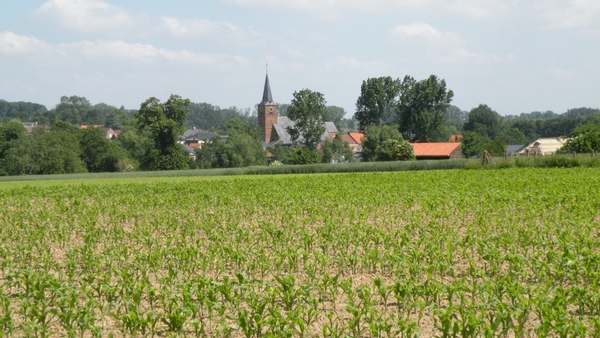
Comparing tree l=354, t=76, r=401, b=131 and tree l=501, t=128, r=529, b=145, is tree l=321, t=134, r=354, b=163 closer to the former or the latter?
tree l=354, t=76, r=401, b=131

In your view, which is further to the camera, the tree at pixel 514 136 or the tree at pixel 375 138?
the tree at pixel 514 136

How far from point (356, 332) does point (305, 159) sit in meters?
79.0

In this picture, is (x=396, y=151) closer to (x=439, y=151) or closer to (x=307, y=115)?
(x=439, y=151)

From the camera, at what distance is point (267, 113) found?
14962 centimetres

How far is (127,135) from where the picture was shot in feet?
373

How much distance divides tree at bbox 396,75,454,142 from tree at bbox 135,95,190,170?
36459 millimetres

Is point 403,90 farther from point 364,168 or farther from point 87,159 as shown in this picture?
point 87,159

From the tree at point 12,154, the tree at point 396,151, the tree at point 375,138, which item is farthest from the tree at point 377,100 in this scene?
the tree at point 12,154

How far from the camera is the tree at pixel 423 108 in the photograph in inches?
3895


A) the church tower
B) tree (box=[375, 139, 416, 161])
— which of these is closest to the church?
the church tower

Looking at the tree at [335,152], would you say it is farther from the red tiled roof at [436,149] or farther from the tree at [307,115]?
the red tiled roof at [436,149]

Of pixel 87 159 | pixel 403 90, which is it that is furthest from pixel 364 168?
pixel 87 159

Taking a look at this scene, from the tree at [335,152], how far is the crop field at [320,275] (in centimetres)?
7220

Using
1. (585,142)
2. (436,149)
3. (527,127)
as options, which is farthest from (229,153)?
(527,127)
